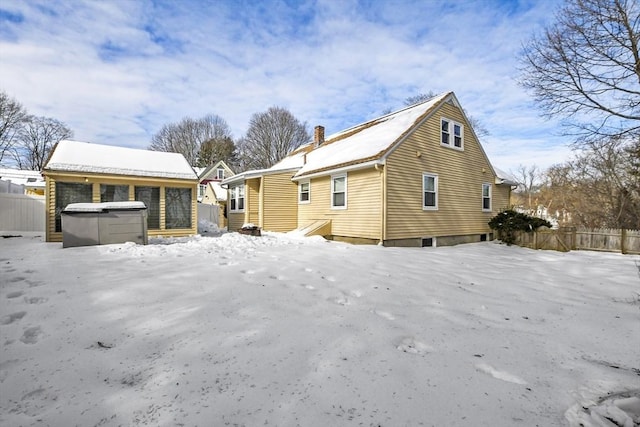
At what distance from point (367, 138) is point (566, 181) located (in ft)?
69.5

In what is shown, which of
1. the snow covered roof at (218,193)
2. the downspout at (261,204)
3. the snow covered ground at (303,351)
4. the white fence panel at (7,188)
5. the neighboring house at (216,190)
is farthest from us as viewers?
the snow covered roof at (218,193)

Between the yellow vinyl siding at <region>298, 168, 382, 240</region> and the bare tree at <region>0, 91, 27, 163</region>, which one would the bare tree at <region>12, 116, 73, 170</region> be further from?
the yellow vinyl siding at <region>298, 168, 382, 240</region>

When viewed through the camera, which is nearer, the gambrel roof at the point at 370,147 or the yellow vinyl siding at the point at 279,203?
the gambrel roof at the point at 370,147

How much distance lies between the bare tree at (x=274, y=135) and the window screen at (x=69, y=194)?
26019 millimetres

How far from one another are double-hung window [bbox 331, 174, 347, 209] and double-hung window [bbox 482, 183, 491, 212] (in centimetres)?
821

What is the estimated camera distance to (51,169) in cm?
1034

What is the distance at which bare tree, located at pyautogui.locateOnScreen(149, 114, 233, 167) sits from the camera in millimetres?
42875

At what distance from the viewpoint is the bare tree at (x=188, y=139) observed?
141ft

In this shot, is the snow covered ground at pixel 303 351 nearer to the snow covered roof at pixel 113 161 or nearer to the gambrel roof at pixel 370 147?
the gambrel roof at pixel 370 147

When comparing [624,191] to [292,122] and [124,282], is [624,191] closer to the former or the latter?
[124,282]

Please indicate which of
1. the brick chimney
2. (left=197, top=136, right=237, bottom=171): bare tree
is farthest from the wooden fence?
(left=197, top=136, right=237, bottom=171): bare tree

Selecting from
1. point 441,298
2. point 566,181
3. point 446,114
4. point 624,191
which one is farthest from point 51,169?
Result: point 566,181

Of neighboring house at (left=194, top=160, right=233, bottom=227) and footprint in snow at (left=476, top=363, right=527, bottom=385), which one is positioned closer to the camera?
footprint in snow at (left=476, top=363, right=527, bottom=385)

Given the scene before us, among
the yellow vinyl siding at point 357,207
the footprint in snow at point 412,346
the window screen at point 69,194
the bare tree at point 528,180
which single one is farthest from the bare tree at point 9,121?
the bare tree at point 528,180
